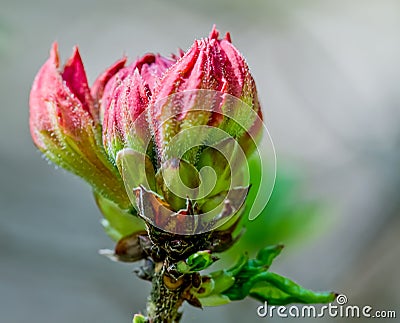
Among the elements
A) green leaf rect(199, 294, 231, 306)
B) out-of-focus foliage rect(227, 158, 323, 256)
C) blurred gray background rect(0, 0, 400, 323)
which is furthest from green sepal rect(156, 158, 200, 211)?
out-of-focus foliage rect(227, 158, 323, 256)

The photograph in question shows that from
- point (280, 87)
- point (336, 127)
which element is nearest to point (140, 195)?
point (336, 127)

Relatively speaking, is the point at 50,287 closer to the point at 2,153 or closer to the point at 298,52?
the point at 2,153

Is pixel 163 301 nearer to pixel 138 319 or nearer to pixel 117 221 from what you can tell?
pixel 138 319

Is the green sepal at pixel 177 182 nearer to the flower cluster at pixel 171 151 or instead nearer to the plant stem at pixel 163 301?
the flower cluster at pixel 171 151

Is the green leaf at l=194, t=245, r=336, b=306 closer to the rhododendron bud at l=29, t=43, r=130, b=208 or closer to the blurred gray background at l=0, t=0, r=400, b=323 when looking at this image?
the rhododendron bud at l=29, t=43, r=130, b=208

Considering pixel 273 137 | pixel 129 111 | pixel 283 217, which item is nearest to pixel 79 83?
pixel 129 111

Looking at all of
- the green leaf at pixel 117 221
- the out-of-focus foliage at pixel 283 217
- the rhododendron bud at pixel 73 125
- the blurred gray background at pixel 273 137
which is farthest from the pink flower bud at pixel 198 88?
the out-of-focus foliage at pixel 283 217
